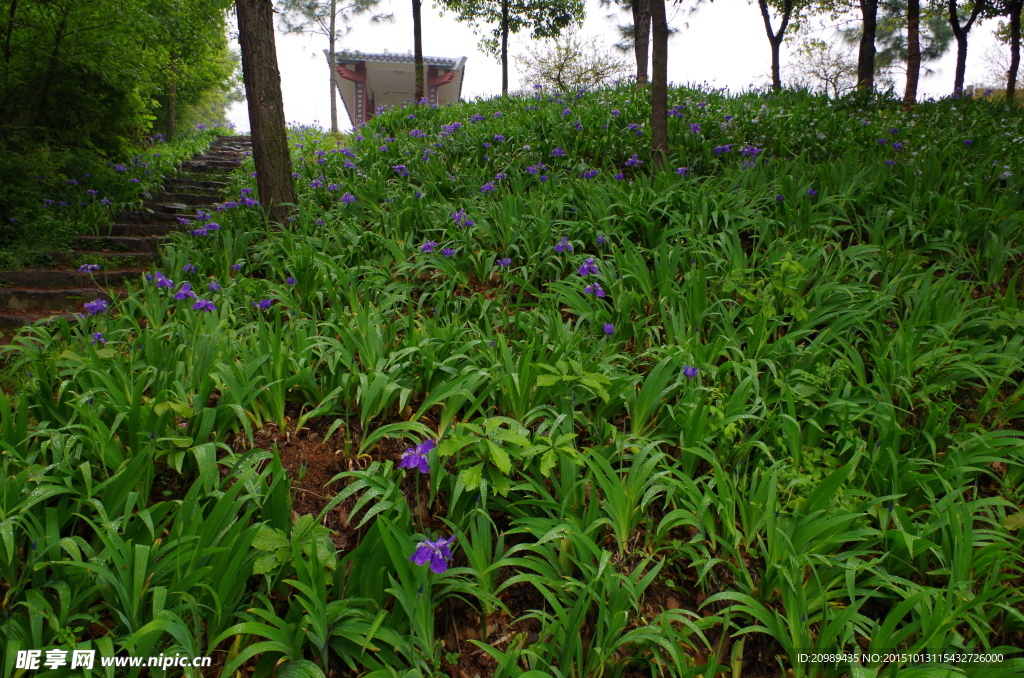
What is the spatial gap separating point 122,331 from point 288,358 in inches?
46.9

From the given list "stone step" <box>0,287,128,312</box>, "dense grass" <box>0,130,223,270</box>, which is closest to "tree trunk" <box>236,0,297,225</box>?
"stone step" <box>0,287,128,312</box>

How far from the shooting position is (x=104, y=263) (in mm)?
4566

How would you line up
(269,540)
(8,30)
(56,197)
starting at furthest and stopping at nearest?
(8,30), (56,197), (269,540)

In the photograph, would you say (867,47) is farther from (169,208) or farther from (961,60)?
(169,208)

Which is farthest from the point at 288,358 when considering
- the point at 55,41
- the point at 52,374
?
the point at 55,41

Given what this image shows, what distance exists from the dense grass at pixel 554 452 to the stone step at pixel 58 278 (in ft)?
3.73

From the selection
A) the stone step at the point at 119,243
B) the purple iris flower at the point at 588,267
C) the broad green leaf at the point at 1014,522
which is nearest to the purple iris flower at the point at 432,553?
the purple iris flower at the point at 588,267

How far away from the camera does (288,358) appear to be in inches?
95.3

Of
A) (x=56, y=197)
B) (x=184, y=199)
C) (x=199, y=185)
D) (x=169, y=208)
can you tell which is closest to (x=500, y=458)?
(x=56, y=197)

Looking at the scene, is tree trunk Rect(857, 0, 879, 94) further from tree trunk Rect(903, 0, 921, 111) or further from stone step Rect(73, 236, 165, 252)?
stone step Rect(73, 236, 165, 252)

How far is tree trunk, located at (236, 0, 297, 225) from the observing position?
4.44 meters

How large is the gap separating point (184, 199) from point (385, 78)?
546 inches

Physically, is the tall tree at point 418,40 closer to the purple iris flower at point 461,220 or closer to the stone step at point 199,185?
the stone step at point 199,185

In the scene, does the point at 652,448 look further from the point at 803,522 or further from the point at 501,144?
the point at 501,144
